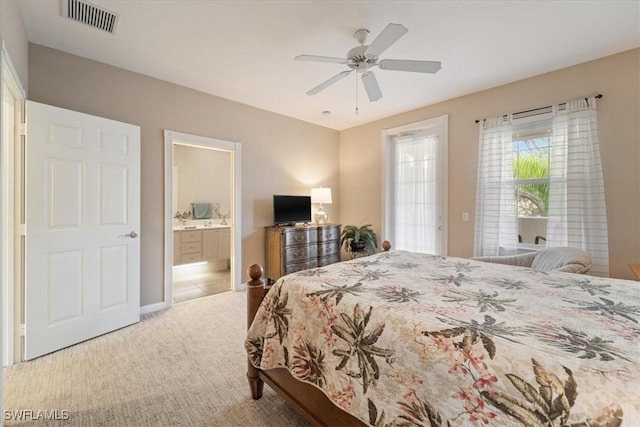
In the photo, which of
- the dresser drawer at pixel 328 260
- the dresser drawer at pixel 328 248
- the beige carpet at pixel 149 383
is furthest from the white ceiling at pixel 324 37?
the beige carpet at pixel 149 383

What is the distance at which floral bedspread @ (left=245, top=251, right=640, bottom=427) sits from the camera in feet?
2.52

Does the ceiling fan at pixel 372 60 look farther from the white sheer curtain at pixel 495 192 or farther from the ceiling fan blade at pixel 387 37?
the white sheer curtain at pixel 495 192

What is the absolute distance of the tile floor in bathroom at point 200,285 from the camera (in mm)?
3945

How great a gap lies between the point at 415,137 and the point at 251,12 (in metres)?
3.03

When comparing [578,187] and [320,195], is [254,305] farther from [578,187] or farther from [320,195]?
[578,187]

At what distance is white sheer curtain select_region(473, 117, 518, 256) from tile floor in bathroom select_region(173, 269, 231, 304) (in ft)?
12.1

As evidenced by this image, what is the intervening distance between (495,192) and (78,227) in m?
4.48

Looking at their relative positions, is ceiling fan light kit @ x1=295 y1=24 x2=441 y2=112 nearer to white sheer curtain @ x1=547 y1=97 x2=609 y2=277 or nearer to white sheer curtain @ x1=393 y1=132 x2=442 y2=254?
white sheer curtain @ x1=547 y1=97 x2=609 y2=277

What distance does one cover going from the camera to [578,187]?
114 inches

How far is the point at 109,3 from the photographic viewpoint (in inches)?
81.5

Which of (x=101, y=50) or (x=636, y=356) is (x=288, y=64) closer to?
(x=101, y=50)

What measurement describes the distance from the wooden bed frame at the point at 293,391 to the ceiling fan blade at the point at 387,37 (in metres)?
1.75

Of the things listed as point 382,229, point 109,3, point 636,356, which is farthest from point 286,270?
point 636,356

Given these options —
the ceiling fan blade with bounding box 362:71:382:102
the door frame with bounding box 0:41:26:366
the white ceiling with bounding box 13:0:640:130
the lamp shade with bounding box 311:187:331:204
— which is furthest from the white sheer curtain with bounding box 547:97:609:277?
the door frame with bounding box 0:41:26:366
